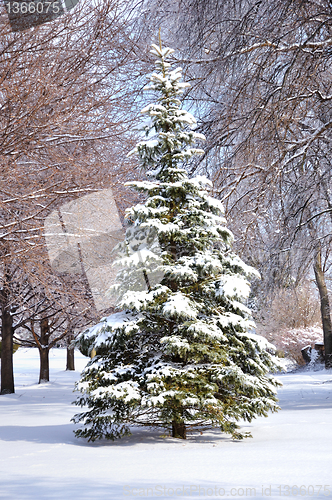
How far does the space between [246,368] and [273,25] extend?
4399mm

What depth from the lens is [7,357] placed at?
50.1ft

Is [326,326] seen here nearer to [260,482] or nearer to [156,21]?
[156,21]

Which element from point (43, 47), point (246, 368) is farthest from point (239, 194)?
point (43, 47)

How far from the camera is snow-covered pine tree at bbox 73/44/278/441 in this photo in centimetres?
577

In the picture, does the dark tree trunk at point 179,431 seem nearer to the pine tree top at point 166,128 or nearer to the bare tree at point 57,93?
the bare tree at point 57,93

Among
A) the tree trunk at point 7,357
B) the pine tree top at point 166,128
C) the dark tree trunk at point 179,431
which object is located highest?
the pine tree top at point 166,128

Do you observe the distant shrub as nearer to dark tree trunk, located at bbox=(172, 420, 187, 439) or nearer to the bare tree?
the bare tree

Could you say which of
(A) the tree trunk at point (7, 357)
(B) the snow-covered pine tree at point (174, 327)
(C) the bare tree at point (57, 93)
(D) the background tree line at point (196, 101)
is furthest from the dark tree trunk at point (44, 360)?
(B) the snow-covered pine tree at point (174, 327)

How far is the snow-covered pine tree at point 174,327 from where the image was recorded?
5.77m

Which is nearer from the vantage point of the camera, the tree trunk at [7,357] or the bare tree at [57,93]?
the bare tree at [57,93]

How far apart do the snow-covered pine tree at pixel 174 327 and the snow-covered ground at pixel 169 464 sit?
0.35 meters

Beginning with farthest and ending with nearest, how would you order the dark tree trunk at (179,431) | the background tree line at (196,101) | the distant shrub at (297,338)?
the distant shrub at (297,338), the dark tree trunk at (179,431), the background tree line at (196,101)

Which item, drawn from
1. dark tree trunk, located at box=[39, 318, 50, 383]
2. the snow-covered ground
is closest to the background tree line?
the snow-covered ground

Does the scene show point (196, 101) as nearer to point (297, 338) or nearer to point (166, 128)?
point (166, 128)
